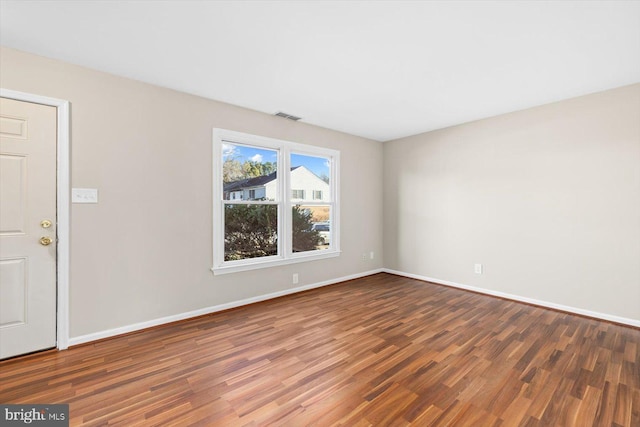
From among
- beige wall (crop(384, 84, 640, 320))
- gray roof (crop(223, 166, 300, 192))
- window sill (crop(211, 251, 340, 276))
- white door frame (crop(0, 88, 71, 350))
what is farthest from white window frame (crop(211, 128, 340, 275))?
beige wall (crop(384, 84, 640, 320))

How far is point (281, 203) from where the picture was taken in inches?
158

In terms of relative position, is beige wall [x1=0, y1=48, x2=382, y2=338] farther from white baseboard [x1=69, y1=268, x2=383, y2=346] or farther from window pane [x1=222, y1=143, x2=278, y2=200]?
window pane [x1=222, y1=143, x2=278, y2=200]

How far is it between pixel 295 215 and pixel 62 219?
263 centimetres

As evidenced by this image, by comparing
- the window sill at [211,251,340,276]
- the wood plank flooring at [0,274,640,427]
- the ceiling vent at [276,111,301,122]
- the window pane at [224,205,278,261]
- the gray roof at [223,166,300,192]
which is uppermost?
the ceiling vent at [276,111,301,122]

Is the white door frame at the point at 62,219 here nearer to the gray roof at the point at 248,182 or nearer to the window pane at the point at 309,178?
the gray roof at the point at 248,182

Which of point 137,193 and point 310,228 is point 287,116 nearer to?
point 310,228

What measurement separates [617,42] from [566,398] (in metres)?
2.71

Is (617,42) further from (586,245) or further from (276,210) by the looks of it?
(276,210)

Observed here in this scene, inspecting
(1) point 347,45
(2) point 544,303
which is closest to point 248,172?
(1) point 347,45

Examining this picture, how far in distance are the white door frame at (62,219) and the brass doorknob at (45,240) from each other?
6 cm

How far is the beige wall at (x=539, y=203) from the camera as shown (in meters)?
3.04

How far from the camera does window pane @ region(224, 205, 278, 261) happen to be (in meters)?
3.58

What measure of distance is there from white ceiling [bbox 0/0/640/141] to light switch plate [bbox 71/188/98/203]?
1.15 metres

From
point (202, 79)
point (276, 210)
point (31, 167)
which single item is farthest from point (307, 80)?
point (31, 167)
